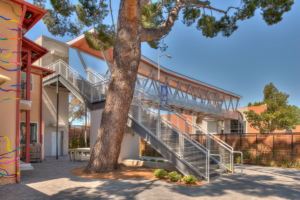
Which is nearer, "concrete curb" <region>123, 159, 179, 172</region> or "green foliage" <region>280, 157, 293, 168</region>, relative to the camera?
"concrete curb" <region>123, 159, 179, 172</region>

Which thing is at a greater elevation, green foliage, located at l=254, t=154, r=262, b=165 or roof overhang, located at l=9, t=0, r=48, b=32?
roof overhang, located at l=9, t=0, r=48, b=32

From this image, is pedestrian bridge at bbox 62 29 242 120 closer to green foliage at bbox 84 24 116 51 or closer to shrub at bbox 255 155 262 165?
green foliage at bbox 84 24 116 51

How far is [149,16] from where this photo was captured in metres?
13.3

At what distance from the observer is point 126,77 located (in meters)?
9.48

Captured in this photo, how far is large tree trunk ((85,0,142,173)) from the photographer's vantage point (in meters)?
9.41

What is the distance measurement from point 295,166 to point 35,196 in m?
13.5

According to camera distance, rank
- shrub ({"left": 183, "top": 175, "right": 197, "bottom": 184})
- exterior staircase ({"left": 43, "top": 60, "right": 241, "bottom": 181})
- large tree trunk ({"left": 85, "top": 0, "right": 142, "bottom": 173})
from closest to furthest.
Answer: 1. shrub ({"left": 183, "top": 175, "right": 197, "bottom": 184})
2. exterior staircase ({"left": 43, "top": 60, "right": 241, "bottom": 181})
3. large tree trunk ({"left": 85, "top": 0, "right": 142, "bottom": 173})

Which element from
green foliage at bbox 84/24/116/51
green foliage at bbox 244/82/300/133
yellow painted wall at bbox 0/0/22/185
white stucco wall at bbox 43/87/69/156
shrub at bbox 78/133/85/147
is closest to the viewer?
yellow painted wall at bbox 0/0/22/185

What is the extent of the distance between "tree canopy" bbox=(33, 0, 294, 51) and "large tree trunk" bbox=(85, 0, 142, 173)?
2056 mm

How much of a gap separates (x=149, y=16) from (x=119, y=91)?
6184 mm

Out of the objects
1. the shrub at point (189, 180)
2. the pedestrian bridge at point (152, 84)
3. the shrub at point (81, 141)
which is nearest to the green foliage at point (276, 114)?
the pedestrian bridge at point (152, 84)

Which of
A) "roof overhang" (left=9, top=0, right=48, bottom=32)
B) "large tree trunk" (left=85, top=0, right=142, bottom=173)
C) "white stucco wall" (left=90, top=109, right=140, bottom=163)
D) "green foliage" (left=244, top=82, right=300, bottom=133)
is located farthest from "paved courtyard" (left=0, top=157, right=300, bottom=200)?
"green foliage" (left=244, top=82, right=300, bottom=133)

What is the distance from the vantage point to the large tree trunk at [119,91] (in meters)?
9.41

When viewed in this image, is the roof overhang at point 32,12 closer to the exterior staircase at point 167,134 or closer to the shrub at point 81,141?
the exterior staircase at point 167,134
